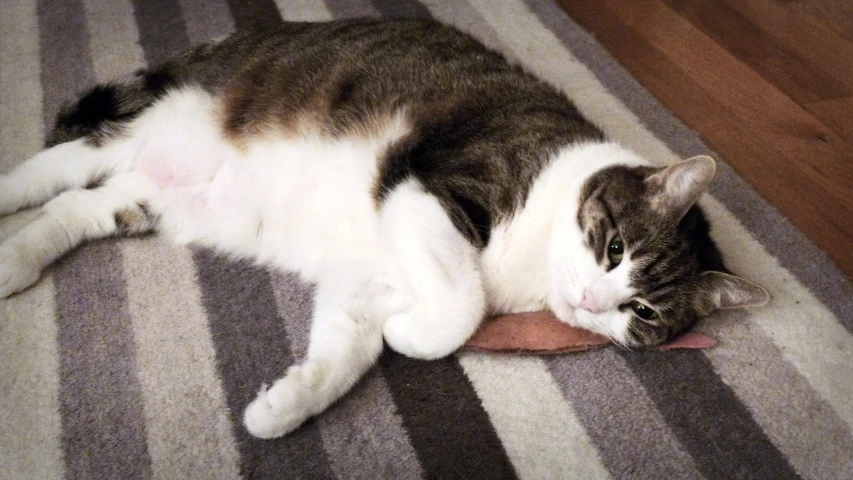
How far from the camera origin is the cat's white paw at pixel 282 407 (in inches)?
41.9

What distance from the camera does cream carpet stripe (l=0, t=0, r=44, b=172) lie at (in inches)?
65.3

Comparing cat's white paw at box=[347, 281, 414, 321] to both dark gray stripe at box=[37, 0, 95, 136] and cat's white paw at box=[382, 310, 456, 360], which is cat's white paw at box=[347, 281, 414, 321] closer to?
cat's white paw at box=[382, 310, 456, 360]

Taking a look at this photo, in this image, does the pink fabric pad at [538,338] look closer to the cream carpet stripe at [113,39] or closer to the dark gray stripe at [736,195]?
the dark gray stripe at [736,195]

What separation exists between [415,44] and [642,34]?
4.04 feet

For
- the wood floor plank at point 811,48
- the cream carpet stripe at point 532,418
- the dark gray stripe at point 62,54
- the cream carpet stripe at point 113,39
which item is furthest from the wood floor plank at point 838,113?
the dark gray stripe at point 62,54

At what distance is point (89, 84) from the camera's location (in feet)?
6.14

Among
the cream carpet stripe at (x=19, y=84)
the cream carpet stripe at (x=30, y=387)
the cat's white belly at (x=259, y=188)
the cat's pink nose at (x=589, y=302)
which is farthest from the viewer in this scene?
the cream carpet stripe at (x=19, y=84)

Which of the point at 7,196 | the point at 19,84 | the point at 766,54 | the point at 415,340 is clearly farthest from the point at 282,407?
the point at 766,54

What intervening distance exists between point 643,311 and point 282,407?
76 centimetres

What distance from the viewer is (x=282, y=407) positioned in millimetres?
1065

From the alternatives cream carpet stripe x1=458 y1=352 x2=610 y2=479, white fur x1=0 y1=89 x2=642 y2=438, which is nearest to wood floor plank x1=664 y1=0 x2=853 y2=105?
white fur x1=0 y1=89 x2=642 y2=438

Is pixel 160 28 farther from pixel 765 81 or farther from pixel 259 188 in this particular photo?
pixel 765 81

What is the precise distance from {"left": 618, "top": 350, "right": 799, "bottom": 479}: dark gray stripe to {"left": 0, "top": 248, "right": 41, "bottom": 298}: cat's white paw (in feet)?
4.49

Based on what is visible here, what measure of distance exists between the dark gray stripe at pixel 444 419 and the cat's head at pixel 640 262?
0.94ft
